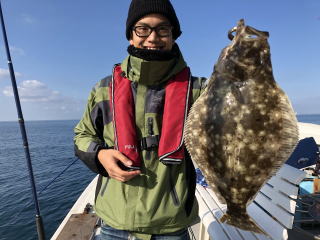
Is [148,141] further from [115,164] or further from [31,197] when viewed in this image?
[31,197]

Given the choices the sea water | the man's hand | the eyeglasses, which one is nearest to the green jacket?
the man's hand

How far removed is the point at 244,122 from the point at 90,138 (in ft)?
4.38

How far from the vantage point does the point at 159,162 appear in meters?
2.05

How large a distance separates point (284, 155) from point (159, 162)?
3.15ft

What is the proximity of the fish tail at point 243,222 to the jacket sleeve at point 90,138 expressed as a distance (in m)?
1.07

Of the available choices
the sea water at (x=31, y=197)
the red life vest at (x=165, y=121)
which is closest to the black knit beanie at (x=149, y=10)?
the red life vest at (x=165, y=121)

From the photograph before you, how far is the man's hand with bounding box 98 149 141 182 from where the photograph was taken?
6.13 feet

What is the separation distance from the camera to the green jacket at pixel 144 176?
1.99 metres

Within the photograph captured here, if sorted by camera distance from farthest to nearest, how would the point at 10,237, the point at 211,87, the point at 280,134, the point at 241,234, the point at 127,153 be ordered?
the point at 10,237 → the point at 241,234 → the point at 127,153 → the point at 211,87 → the point at 280,134

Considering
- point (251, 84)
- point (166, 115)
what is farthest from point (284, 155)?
point (166, 115)

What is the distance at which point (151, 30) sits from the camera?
2.02 m

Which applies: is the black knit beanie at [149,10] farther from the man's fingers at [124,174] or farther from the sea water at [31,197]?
the sea water at [31,197]

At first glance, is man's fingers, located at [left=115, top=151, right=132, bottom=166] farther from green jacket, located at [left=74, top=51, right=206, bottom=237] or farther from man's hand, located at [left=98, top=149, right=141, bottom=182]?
green jacket, located at [left=74, top=51, right=206, bottom=237]

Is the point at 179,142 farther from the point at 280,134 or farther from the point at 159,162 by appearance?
the point at 280,134
